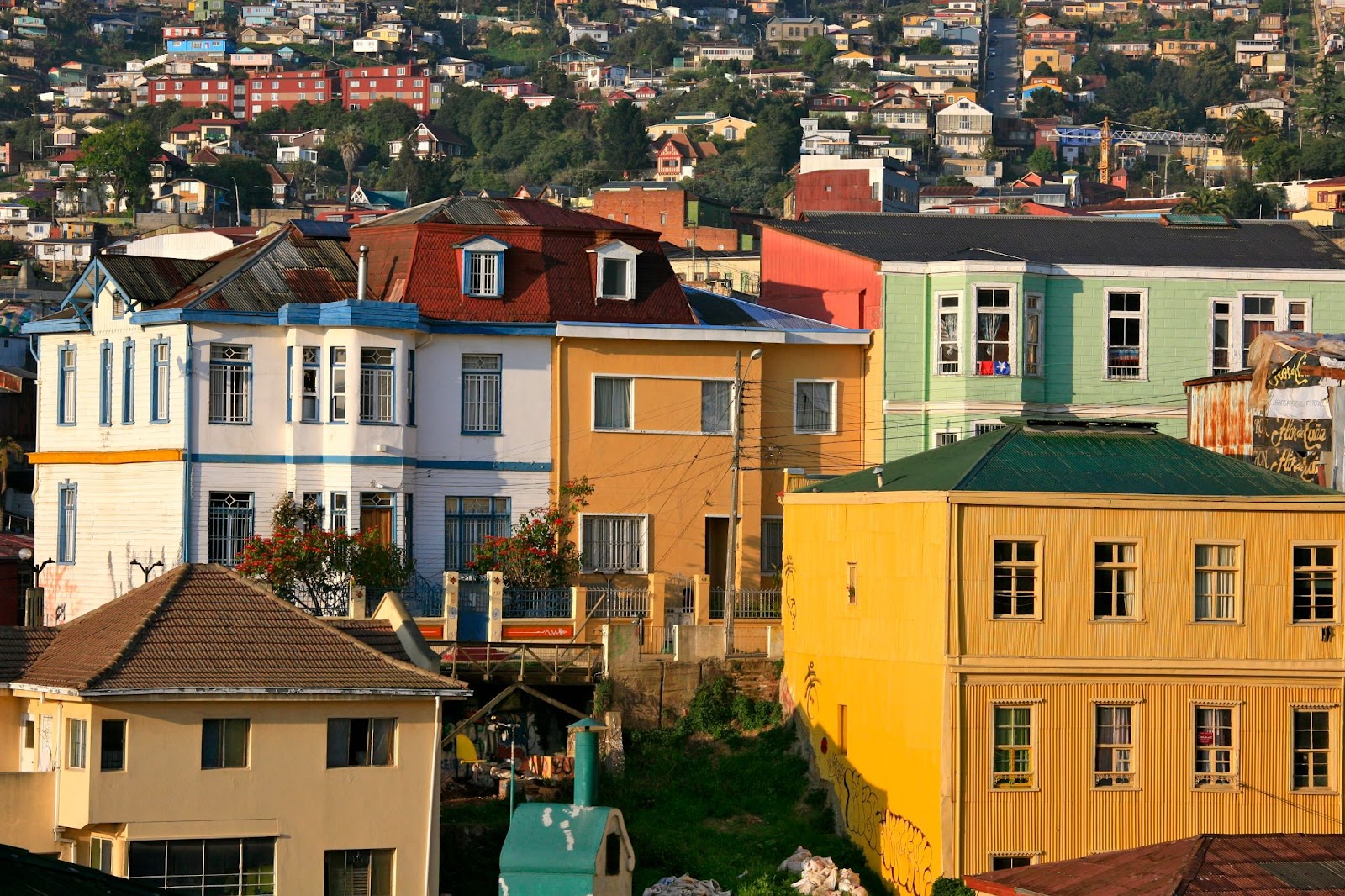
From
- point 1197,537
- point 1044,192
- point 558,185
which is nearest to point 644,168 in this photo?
point 558,185

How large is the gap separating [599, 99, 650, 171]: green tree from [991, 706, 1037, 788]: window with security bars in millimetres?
151780

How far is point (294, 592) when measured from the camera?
1785 inches

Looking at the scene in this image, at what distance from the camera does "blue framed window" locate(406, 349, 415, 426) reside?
48250mm

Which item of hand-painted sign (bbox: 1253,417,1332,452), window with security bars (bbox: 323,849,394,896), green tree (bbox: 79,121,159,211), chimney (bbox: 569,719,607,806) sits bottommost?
window with security bars (bbox: 323,849,394,896)

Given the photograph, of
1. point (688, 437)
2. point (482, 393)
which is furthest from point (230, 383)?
point (688, 437)

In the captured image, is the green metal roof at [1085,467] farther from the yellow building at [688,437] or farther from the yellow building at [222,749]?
the yellow building at [222,749]

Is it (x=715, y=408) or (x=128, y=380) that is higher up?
(x=128, y=380)

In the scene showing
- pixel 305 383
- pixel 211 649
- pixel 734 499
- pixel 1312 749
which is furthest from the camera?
pixel 305 383

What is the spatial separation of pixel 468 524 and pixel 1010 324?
12029 millimetres

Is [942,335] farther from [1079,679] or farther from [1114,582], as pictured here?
[1079,679]

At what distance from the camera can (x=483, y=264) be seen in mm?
50188

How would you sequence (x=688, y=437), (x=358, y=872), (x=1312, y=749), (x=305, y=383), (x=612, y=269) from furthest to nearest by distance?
1. (x=612, y=269)
2. (x=688, y=437)
3. (x=305, y=383)
4. (x=1312, y=749)
5. (x=358, y=872)

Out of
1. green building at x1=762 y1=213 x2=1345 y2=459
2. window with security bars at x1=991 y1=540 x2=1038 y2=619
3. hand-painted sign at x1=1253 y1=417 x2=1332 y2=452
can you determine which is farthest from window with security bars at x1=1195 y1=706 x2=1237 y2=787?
green building at x1=762 y1=213 x2=1345 y2=459

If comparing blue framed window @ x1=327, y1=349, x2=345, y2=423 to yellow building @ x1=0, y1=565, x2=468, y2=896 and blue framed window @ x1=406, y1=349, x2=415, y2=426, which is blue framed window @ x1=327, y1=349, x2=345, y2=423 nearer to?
blue framed window @ x1=406, y1=349, x2=415, y2=426
